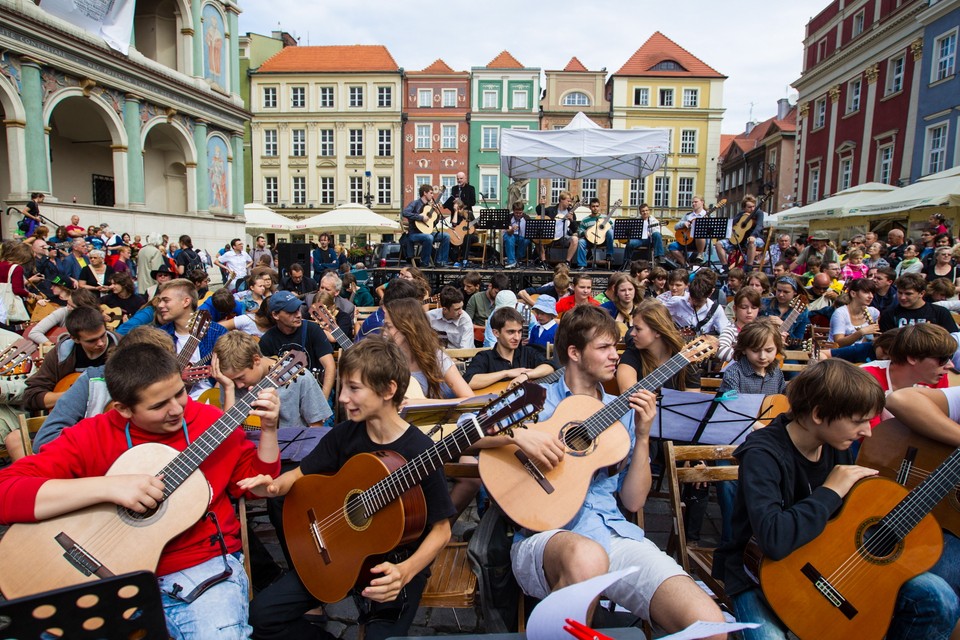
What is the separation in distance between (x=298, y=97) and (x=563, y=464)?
4763cm

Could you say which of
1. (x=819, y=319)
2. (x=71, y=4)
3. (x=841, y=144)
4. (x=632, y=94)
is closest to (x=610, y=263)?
(x=819, y=319)

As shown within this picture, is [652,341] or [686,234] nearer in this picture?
[652,341]

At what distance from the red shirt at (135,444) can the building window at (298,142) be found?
4536cm

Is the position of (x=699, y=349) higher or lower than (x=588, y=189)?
lower

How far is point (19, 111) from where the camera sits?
635 inches

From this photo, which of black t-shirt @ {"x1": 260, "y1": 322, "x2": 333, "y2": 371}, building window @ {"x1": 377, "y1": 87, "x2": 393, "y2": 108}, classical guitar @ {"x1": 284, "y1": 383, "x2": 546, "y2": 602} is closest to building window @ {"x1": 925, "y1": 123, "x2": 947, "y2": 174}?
black t-shirt @ {"x1": 260, "y1": 322, "x2": 333, "y2": 371}

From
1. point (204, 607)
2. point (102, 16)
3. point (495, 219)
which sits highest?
point (102, 16)

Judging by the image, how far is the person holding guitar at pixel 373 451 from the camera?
2234mm

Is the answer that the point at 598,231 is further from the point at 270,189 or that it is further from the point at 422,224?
the point at 270,189

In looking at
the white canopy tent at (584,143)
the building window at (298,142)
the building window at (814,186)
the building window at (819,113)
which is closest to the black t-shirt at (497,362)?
the white canopy tent at (584,143)

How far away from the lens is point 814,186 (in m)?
31.5

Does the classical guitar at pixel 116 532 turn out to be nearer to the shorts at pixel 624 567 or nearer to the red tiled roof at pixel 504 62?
the shorts at pixel 624 567

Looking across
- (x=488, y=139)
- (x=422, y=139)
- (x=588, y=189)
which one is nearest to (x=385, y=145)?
(x=422, y=139)

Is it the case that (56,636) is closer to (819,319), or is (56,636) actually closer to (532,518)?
(532,518)
